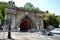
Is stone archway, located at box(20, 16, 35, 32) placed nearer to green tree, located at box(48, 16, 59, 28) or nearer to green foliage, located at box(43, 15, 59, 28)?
green foliage, located at box(43, 15, 59, 28)

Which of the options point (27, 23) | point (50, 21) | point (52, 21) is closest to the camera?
point (27, 23)

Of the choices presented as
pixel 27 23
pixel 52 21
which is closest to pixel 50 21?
pixel 52 21

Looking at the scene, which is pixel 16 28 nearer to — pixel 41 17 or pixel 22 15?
pixel 22 15

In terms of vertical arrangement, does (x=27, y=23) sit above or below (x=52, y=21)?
below

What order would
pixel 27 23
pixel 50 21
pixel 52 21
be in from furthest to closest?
pixel 50 21
pixel 52 21
pixel 27 23

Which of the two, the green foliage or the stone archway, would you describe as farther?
the green foliage

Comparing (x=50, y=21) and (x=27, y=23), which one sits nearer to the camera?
(x=27, y=23)

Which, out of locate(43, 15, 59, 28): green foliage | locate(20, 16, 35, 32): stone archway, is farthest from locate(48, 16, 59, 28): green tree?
locate(20, 16, 35, 32): stone archway

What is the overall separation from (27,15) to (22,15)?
219cm

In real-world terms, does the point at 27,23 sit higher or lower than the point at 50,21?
lower

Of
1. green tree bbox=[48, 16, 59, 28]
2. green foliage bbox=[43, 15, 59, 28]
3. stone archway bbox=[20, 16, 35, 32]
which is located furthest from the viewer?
green foliage bbox=[43, 15, 59, 28]

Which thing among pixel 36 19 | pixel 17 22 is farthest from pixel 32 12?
pixel 17 22

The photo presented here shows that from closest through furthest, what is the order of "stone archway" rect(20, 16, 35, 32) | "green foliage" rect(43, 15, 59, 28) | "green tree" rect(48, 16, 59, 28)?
"stone archway" rect(20, 16, 35, 32), "green tree" rect(48, 16, 59, 28), "green foliage" rect(43, 15, 59, 28)

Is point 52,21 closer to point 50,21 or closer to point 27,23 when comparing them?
point 50,21
